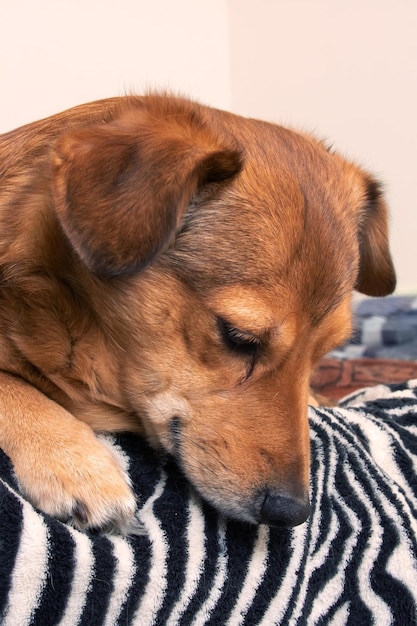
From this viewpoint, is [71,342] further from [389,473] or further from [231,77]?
[231,77]

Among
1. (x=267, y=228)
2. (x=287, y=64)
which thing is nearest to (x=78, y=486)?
(x=267, y=228)

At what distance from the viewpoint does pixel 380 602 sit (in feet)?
3.56

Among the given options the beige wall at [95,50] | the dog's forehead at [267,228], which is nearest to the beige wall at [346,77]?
the beige wall at [95,50]

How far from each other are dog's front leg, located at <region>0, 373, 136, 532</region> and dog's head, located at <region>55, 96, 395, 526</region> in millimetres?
130

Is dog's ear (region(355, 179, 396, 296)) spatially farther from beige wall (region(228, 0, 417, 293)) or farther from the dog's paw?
beige wall (region(228, 0, 417, 293))

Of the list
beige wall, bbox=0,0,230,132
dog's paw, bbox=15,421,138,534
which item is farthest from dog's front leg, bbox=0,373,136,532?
beige wall, bbox=0,0,230,132

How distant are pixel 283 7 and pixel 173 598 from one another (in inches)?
133

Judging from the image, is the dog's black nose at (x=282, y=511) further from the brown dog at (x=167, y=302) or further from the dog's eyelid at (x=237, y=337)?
the dog's eyelid at (x=237, y=337)

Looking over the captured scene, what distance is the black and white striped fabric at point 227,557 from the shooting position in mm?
825

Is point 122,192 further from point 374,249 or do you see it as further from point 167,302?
point 374,249

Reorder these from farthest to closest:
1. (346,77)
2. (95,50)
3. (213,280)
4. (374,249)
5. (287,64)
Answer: (287,64)
(346,77)
(95,50)
(374,249)
(213,280)

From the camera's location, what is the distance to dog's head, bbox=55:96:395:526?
962 mm

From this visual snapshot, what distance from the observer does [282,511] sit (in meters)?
0.99

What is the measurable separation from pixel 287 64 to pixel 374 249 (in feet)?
7.80
